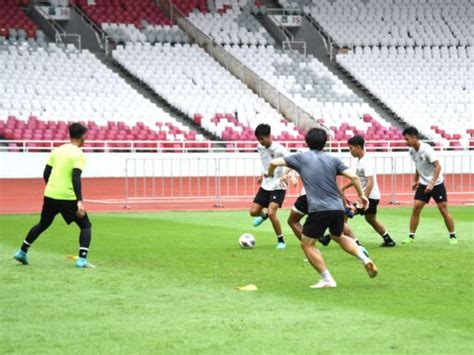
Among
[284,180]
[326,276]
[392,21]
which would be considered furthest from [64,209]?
[392,21]

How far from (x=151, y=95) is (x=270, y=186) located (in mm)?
27716

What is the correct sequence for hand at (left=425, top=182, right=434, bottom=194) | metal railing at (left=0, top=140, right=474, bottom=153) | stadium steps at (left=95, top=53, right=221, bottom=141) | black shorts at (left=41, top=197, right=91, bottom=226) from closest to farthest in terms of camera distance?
black shorts at (left=41, top=197, right=91, bottom=226)
hand at (left=425, top=182, right=434, bottom=194)
metal railing at (left=0, top=140, right=474, bottom=153)
stadium steps at (left=95, top=53, right=221, bottom=141)

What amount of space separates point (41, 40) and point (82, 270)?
3355 cm

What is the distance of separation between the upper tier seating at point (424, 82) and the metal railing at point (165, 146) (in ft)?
14.3

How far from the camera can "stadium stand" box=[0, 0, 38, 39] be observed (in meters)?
46.2

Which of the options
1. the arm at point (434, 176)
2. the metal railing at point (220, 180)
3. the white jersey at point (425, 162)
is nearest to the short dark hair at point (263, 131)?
the white jersey at point (425, 162)

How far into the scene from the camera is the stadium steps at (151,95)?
1689 inches

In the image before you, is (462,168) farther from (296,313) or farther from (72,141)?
(296,313)

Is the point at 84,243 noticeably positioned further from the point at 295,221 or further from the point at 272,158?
the point at 272,158

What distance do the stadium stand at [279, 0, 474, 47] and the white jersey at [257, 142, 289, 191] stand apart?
3466 centimetres

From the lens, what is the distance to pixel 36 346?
9117 mm

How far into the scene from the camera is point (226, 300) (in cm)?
1153

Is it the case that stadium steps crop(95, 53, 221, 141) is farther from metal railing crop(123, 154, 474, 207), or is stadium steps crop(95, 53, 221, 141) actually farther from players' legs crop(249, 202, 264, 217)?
players' legs crop(249, 202, 264, 217)

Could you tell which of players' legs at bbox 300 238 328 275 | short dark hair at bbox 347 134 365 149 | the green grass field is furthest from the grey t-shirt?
short dark hair at bbox 347 134 365 149
